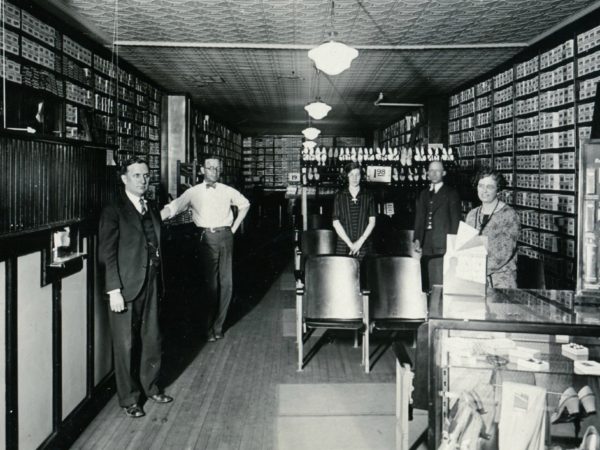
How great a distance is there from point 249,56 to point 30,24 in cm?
276

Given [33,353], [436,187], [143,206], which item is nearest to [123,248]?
[143,206]

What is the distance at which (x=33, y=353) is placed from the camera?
2.56m

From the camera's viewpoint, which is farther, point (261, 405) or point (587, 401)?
point (261, 405)

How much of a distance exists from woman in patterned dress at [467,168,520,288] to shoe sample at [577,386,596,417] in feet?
4.49

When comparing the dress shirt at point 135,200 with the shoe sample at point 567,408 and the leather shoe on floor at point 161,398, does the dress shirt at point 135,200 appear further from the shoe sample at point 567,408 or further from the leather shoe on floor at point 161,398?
the shoe sample at point 567,408

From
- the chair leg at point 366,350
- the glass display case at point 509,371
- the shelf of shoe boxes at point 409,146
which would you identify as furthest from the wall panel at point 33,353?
the shelf of shoe boxes at point 409,146

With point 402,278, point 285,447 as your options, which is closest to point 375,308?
point 402,278

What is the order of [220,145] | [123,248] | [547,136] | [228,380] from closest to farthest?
[123,248] → [228,380] → [547,136] → [220,145]

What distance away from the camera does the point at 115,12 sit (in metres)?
4.96

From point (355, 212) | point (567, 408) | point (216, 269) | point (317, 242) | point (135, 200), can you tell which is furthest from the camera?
point (317, 242)

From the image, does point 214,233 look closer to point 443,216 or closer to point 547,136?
point 443,216

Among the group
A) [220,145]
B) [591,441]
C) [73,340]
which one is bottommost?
[591,441]

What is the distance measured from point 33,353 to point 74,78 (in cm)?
369

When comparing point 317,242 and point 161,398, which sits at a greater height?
point 317,242
